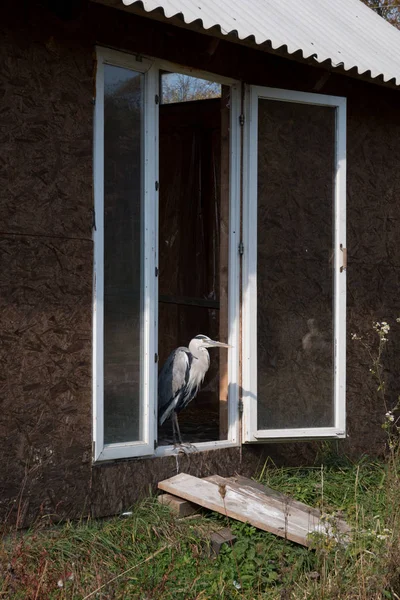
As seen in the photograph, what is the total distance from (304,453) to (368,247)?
172cm

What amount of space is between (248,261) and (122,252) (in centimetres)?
107

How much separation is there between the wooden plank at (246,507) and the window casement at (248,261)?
0.32m

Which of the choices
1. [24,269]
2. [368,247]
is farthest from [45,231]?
[368,247]

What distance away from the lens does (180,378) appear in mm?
6359

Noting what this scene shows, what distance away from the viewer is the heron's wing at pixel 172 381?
250 inches

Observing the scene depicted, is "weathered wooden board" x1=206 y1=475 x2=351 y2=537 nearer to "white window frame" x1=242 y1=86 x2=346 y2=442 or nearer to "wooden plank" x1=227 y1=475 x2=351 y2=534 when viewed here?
"wooden plank" x1=227 y1=475 x2=351 y2=534

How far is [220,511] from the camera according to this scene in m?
5.30

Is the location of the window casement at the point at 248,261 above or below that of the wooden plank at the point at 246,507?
above

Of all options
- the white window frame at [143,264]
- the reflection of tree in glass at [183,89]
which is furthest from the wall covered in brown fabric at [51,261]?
the reflection of tree in glass at [183,89]

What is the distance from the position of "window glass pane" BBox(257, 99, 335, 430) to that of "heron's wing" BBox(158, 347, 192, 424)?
0.54 m

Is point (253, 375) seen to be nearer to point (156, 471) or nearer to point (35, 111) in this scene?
point (156, 471)

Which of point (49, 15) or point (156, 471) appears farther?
point (156, 471)

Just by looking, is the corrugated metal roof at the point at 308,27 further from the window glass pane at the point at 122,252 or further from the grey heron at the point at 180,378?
the grey heron at the point at 180,378

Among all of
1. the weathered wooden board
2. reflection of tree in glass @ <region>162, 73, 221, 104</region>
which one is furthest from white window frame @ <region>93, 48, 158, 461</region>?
reflection of tree in glass @ <region>162, 73, 221, 104</region>
